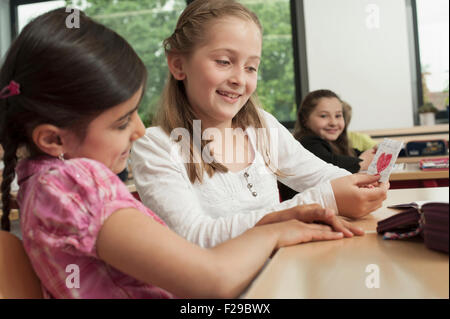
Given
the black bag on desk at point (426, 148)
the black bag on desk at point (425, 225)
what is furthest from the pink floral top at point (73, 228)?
the black bag on desk at point (426, 148)

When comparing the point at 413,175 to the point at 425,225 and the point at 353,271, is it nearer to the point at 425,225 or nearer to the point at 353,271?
the point at 425,225

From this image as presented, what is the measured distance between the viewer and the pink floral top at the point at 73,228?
2.08 feet

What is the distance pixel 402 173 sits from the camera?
2.28 metres

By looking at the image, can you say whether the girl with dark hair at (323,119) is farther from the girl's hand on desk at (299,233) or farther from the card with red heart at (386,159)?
the girl's hand on desk at (299,233)

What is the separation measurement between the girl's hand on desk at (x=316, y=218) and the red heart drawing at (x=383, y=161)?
0.26 meters

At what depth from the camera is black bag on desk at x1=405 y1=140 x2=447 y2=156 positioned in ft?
10.3

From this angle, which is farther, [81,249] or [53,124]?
[53,124]

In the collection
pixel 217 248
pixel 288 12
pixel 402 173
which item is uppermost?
pixel 288 12

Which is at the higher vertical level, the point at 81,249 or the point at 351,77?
the point at 351,77

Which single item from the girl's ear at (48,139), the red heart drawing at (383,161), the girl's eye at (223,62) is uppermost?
the girl's eye at (223,62)

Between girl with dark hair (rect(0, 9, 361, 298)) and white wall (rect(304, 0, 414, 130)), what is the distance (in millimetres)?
3932

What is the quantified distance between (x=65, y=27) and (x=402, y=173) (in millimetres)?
1933
